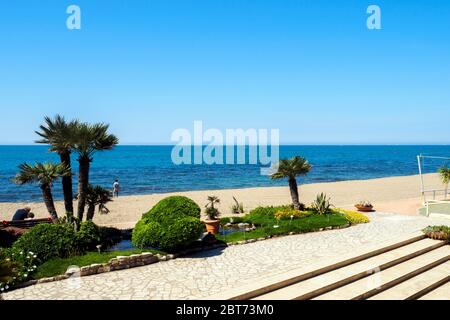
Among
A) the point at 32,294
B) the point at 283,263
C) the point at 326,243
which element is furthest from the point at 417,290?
the point at 32,294

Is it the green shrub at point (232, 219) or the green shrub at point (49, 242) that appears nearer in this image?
the green shrub at point (49, 242)

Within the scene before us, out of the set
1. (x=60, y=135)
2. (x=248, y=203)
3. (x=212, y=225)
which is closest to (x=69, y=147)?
(x=60, y=135)

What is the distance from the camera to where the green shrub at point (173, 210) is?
1616 cm

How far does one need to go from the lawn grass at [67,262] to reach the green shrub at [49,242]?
44 centimetres

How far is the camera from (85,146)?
699 inches

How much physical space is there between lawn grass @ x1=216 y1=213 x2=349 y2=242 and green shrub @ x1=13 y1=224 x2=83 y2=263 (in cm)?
657

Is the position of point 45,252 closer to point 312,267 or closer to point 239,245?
point 239,245

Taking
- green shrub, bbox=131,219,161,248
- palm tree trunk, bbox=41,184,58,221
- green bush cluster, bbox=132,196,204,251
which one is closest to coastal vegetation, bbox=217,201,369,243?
green bush cluster, bbox=132,196,204,251

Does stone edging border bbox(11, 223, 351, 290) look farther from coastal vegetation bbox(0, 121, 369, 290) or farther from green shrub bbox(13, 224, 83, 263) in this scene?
green shrub bbox(13, 224, 83, 263)

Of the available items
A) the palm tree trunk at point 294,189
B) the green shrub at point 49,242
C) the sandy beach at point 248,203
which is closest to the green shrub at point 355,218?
the palm tree trunk at point 294,189

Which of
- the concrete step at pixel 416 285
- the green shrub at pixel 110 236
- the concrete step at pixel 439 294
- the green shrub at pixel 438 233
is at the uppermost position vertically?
the green shrub at pixel 438 233

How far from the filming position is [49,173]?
16812 millimetres

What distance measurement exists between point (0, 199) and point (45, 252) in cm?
3929

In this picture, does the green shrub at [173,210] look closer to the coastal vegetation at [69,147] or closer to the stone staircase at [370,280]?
the coastal vegetation at [69,147]
